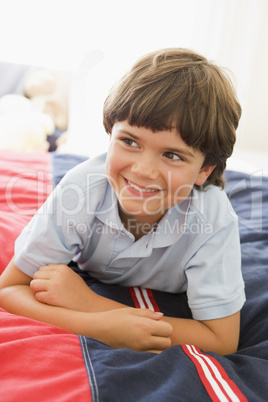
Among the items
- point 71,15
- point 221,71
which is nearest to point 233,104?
point 221,71

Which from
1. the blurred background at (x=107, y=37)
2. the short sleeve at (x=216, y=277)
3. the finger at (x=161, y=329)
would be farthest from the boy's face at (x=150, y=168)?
the blurred background at (x=107, y=37)

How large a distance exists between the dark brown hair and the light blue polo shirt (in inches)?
5.6

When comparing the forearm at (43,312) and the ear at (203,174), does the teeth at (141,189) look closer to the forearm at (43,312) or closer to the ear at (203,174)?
the ear at (203,174)

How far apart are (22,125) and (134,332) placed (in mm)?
1550

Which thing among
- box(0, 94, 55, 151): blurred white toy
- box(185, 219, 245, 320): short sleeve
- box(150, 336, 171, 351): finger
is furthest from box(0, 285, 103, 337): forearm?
box(0, 94, 55, 151): blurred white toy

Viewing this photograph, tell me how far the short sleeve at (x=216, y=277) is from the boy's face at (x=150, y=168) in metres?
0.12

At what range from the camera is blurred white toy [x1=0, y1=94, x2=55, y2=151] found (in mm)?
1986

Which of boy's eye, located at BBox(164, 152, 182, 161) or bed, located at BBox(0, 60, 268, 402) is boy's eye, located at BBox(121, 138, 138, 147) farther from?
bed, located at BBox(0, 60, 268, 402)

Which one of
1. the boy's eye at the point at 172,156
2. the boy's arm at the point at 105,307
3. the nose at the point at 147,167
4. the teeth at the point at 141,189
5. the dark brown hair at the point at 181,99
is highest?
the dark brown hair at the point at 181,99

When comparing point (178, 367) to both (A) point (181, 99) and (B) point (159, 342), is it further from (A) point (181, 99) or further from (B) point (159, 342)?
(A) point (181, 99)

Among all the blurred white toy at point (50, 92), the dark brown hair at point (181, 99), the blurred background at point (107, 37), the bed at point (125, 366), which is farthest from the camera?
the blurred background at point (107, 37)

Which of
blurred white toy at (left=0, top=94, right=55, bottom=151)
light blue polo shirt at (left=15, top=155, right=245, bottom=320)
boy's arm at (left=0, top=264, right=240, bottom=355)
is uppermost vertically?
light blue polo shirt at (left=15, top=155, right=245, bottom=320)

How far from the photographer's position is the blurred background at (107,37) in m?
2.32

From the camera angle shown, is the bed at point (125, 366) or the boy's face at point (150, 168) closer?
the bed at point (125, 366)
